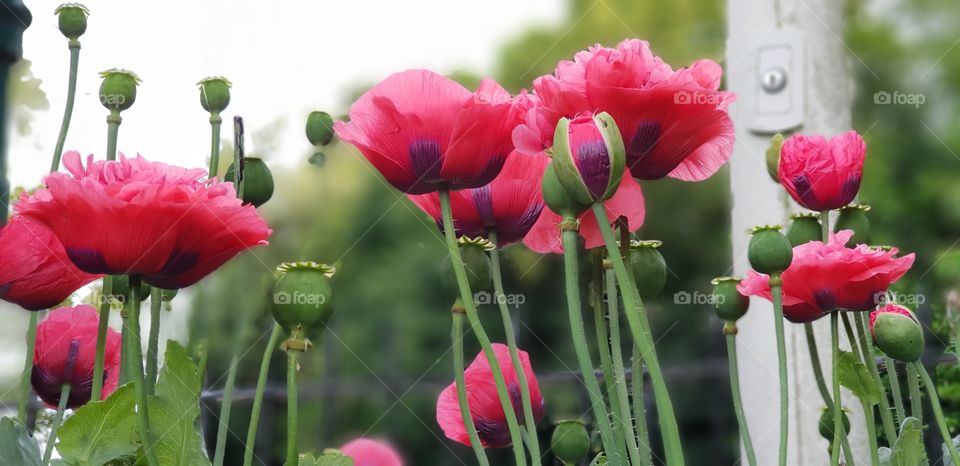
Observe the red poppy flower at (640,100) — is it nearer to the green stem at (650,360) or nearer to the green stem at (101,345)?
the green stem at (650,360)

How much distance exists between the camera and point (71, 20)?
1.59ft

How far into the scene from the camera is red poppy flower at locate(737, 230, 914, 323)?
0.45 meters

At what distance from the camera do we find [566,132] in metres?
0.35

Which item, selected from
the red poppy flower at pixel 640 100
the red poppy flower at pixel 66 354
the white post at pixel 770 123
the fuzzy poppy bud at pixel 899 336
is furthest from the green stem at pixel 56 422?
Result: the white post at pixel 770 123

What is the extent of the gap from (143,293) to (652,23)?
15.9 feet

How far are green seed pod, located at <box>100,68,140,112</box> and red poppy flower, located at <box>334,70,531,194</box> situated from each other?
105 mm

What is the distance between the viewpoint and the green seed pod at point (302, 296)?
0.37 m

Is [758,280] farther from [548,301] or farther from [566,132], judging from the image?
[548,301]

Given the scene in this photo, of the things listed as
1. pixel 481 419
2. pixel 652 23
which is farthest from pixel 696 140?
pixel 652 23

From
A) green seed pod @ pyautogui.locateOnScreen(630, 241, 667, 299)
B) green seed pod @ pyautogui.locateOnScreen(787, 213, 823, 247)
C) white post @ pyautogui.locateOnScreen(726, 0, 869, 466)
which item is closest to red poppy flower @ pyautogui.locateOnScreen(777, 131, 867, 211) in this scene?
green seed pod @ pyautogui.locateOnScreen(787, 213, 823, 247)

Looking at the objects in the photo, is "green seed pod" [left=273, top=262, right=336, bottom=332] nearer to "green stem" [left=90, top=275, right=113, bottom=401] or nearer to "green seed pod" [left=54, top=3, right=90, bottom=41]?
"green stem" [left=90, top=275, right=113, bottom=401]

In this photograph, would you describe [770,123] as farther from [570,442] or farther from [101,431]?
[101,431]

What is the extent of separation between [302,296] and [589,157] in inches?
4.2

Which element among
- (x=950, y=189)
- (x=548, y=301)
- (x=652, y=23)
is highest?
(x=652, y=23)
